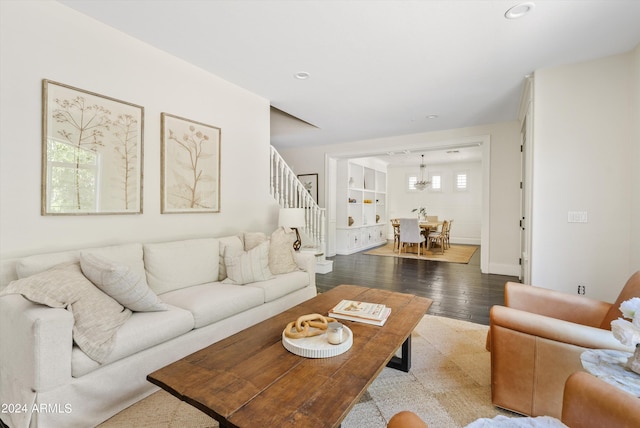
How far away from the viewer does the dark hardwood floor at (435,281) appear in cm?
360

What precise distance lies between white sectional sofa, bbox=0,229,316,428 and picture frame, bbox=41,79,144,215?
48cm

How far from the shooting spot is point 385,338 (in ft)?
5.48

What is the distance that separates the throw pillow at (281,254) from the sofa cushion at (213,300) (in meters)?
0.50

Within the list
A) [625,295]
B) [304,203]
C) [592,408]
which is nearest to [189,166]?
[304,203]

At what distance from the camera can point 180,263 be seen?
2664 millimetres

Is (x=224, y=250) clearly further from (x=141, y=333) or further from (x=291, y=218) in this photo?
(x=141, y=333)

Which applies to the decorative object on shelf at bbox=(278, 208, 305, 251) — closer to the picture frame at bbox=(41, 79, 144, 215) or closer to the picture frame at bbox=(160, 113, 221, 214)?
the picture frame at bbox=(160, 113, 221, 214)

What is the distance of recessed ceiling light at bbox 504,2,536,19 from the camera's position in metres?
2.21

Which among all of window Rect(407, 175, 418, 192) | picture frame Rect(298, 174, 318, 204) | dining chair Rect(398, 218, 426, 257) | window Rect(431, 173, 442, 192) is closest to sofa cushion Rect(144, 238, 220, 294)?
picture frame Rect(298, 174, 318, 204)

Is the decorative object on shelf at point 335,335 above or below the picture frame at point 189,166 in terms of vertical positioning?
below

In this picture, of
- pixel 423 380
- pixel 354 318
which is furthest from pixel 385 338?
pixel 423 380

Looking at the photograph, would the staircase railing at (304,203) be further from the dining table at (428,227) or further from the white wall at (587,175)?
the white wall at (587,175)

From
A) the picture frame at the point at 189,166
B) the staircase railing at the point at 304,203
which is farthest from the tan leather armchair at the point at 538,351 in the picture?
the staircase railing at the point at 304,203

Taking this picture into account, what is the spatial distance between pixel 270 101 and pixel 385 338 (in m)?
3.70
